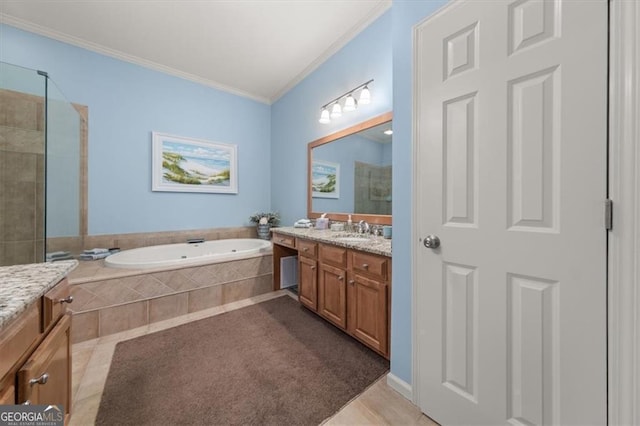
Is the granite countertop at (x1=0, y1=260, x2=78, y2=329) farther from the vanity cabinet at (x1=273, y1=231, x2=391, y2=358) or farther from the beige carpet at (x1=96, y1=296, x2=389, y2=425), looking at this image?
the vanity cabinet at (x1=273, y1=231, x2=391, y2=358)

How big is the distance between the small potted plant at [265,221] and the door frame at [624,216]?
135 inches

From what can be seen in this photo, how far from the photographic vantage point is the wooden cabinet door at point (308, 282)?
2.27 m

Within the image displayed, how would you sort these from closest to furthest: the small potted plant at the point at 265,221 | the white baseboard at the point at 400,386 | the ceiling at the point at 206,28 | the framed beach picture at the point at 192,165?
the white baseboard at the point at 400,386, the ceiling at the point at 206,28, the framed beach picture at the point at 192,165, the small potted plant at the point at 265,221

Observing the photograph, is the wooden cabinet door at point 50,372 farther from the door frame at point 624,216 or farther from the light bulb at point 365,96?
the light bulb at point 365,96

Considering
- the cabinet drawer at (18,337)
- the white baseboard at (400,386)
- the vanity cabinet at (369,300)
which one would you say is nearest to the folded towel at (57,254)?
the cabinet drawer at (18,337)

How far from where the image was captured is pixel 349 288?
1.89 meters

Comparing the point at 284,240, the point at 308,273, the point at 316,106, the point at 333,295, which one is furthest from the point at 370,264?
the point at 316,106

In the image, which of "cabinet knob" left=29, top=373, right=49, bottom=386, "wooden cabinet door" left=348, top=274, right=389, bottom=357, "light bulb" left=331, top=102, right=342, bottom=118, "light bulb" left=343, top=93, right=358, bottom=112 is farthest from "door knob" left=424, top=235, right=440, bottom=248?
"light bulb" left=331, top=102, right=342, bottom=118

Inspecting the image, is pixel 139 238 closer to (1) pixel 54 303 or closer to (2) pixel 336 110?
(1) pixel 54 303

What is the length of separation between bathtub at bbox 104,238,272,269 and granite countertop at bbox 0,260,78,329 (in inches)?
52.8

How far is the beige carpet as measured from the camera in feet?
4.17

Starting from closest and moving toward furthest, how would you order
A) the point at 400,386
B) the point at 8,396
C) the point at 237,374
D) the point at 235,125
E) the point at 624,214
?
the point at 8,396, the point at 624,214, the point at 400,386, the point at 237,374, the point at 235,125

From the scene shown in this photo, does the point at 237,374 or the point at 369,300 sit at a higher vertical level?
the point at 369,300

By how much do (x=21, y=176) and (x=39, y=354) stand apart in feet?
6.29
